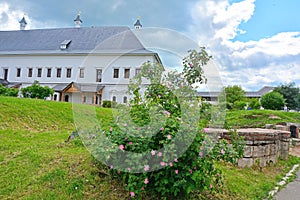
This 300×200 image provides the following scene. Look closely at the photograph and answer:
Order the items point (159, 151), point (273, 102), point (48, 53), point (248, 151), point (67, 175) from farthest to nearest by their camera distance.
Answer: point (48, 53) < point (273, 102) < point (248, 151) < point (67, 175) < point (159, 151)

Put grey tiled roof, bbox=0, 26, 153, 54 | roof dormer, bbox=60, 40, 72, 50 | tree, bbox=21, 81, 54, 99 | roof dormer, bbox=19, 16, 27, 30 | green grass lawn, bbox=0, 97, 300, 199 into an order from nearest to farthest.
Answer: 1. green grass lawn, bbox=0, 97, 300, 199
2. tree, bbox=21, 81, 54, 99
3. grey tiled roof, bbox=0, 26, 153, 54
4. roof dormer, bbox=60, 40, 72, 50
5. roof dormer, bbox=19, 16, 27, 30

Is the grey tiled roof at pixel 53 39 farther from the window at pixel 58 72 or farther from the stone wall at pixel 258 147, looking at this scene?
the stone wall at pixel 258 147

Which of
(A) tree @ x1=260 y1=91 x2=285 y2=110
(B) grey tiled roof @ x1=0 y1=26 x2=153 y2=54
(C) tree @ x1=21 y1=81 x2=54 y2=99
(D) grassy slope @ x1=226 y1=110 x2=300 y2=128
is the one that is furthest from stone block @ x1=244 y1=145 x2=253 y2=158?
(B) grey tiled roof @ x1=0 y1=26 x2=153 y2=54

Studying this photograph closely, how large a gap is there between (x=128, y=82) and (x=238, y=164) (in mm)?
2711

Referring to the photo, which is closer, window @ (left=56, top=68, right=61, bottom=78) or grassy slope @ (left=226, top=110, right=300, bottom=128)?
grassy slope @ (left=226, top=110, right=300, bottom=128)

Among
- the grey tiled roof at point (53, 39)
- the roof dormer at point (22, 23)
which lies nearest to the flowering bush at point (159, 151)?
the grey tiled roof at point (53, 39)

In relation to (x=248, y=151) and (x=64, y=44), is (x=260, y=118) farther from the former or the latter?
(x=64, y=44)

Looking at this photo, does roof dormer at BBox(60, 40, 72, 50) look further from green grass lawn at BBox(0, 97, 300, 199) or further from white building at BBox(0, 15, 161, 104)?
green grass lawn at BBox(0, 97, 300, 199)

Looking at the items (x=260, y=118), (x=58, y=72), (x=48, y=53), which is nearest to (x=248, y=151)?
(x=260, y=118)

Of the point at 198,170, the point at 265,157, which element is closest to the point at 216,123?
the point at 198,170

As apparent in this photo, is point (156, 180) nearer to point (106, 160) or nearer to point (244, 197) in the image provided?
point (106, 160)

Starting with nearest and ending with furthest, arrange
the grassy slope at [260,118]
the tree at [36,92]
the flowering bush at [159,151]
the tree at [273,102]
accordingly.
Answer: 1. the flowering bush at [159,151]
2. the grassy slope at [260,118]
3. the tree at [36,92]
4. the tree at [273,102]

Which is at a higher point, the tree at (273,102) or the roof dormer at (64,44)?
the roof dormer at (64,44)

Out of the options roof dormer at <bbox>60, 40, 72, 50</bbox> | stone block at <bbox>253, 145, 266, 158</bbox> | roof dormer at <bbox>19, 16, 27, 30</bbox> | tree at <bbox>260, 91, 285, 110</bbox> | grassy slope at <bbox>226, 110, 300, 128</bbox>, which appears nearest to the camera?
stone block at <bbox>253, 145, 266, 158</bbox>
